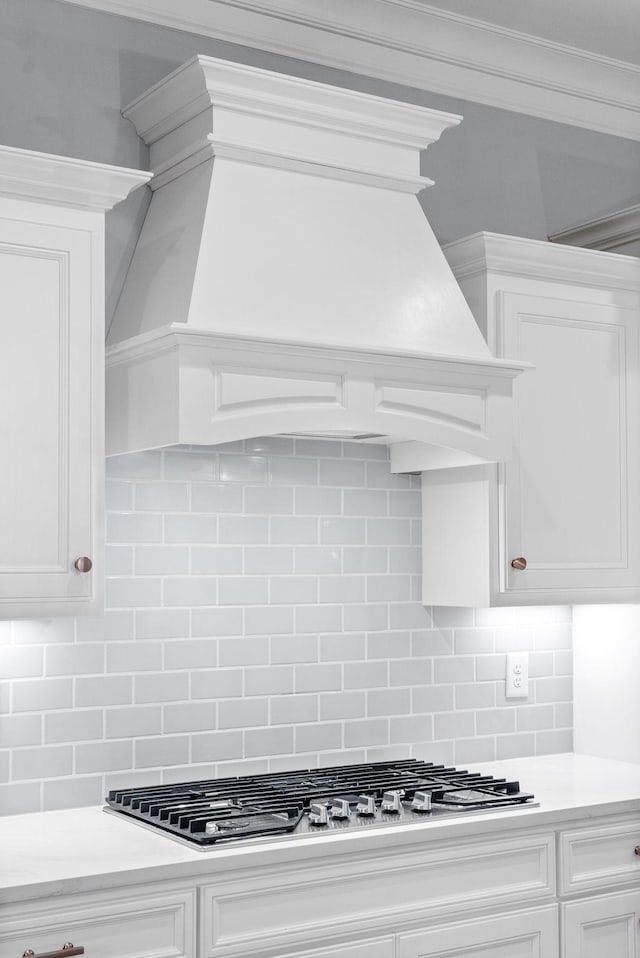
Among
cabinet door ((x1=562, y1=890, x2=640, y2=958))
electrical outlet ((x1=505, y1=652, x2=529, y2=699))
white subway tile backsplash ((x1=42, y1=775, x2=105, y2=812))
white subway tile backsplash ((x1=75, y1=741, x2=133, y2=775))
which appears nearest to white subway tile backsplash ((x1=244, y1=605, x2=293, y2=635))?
white subway tile backsplash ((x1=75, y1=741, x2=133, y2=775))

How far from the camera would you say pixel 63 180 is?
96.3 inches

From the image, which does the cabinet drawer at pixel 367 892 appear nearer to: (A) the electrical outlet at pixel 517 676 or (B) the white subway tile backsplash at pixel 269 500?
(A) the electrical outlet at pixel 517 676

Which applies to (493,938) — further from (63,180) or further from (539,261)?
(63,180)

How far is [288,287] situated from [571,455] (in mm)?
1036

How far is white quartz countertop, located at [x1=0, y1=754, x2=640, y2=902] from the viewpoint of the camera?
2.17 metres

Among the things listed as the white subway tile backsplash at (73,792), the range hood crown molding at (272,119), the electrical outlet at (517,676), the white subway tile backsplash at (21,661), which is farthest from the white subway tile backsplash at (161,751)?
the range hood crown molding at (272,119)

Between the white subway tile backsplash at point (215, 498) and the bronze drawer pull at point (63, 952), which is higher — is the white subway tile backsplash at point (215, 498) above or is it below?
above

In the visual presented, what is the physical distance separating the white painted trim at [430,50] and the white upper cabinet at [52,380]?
71 centimetres

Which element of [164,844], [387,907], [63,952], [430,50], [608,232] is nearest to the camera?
[63,952]

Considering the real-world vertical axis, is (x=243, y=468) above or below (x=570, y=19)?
below

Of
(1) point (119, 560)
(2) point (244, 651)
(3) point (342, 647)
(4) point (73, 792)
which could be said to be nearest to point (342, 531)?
(3) point (342, 647)

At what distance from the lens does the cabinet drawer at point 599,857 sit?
279cm

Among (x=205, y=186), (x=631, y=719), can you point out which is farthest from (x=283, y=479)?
(x=631, y=719)

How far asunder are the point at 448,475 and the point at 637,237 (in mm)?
966
